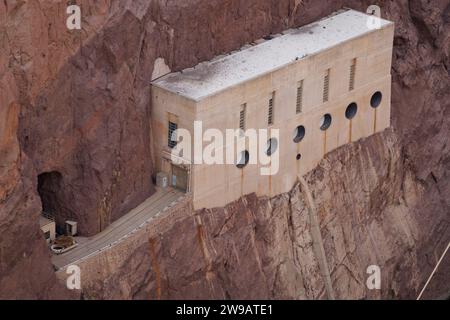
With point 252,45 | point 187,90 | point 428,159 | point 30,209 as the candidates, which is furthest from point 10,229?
point 428,159

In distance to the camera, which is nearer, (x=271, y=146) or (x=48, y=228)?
(x=48, y=228)

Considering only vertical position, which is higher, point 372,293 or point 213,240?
point 213,240

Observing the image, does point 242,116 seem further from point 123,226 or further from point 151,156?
point 123,226

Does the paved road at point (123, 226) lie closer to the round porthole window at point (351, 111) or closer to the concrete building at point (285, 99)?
the concrete building at point (285, 99)

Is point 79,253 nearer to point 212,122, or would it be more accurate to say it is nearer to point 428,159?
point 212,122

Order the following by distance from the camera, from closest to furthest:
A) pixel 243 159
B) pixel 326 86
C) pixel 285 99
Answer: pixel 243 159 → pixel 285 99 → pixel 326 86

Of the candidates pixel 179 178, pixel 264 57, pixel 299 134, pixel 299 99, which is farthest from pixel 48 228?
pixel 299 99

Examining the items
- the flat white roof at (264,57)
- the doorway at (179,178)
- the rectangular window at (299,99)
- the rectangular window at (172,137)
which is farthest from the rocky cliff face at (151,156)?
the rectangular window at (299,99)
